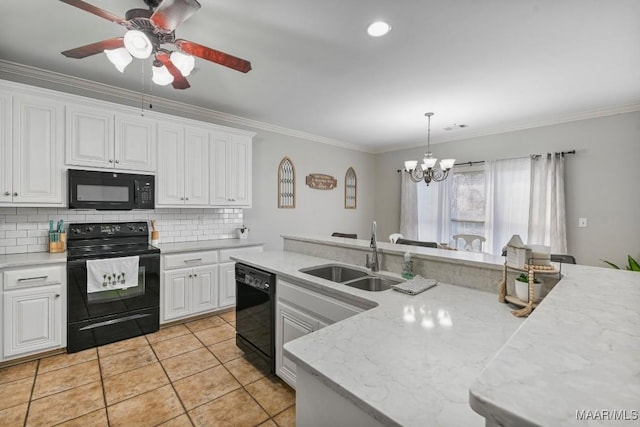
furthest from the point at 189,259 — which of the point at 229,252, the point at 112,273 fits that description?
the point at 112,273

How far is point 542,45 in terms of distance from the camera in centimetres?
227

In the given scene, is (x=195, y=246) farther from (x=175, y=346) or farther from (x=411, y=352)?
(x=411, y=352)

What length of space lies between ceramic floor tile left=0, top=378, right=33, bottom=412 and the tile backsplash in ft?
4.00

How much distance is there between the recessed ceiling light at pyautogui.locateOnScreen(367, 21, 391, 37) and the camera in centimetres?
203

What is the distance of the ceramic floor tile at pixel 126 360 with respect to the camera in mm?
2355

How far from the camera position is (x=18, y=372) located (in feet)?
7.61

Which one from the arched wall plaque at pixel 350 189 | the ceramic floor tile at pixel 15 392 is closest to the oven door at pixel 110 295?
the ceramic floor tile at pixel 15 392

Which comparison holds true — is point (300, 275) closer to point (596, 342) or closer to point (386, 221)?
point (596, 342)

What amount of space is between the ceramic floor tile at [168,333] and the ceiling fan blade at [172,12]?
107 inches

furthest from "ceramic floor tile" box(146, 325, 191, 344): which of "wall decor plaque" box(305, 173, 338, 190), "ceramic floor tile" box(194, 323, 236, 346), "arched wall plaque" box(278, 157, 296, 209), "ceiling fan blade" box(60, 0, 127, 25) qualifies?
"wall decor plaque" box(305, 173, 338, 190)

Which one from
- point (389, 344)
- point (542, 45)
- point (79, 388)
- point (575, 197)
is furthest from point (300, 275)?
point (575, 197)

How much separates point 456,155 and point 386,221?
72.7 inches

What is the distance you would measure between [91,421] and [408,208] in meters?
5.11

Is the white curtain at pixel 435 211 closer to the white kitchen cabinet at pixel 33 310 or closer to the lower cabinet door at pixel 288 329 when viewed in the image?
the lower cabinet door at pixel 288 329
